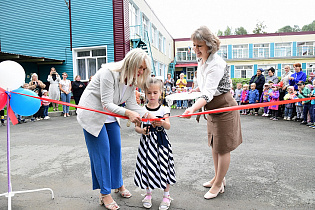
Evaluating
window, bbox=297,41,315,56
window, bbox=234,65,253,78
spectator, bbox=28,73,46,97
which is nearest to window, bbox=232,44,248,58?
window, bbox=234,65,253,78

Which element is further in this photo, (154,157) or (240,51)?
(240,51)

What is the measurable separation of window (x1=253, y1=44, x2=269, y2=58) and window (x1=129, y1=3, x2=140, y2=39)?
20894mm

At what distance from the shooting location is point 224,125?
2842 millimetres

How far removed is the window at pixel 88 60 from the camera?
53.8 ft

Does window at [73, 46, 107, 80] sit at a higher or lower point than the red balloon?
higher

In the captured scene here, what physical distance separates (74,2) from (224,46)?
2366 centimetres

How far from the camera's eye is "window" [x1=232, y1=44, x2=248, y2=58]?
33.8 meters

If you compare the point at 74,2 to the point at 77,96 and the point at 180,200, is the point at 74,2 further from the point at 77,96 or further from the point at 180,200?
the point at 180,200

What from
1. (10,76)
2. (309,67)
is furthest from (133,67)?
(309,67)

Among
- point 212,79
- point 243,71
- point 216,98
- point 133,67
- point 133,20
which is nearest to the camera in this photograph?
point 133,67

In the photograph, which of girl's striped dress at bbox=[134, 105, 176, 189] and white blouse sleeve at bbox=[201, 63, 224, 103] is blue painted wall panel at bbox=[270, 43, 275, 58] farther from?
girl's striped dress at bbox=[134, 105, 176, 189]

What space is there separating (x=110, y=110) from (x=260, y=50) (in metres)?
35.0

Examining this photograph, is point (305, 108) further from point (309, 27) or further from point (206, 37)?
point (309, 27)

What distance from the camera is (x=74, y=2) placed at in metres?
15.8
